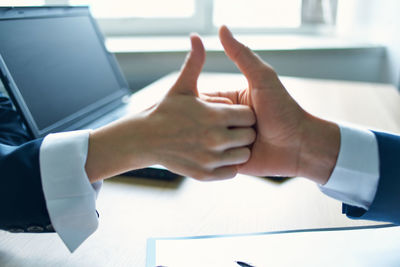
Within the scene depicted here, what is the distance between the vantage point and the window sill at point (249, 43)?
4.71 ft

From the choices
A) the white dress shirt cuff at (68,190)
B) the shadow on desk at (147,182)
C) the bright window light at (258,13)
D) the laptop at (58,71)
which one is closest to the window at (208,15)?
the bright window light at (258,13)

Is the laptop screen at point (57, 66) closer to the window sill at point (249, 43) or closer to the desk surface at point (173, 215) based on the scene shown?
the desk surface at point (173, 215)

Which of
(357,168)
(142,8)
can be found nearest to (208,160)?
(357,168)

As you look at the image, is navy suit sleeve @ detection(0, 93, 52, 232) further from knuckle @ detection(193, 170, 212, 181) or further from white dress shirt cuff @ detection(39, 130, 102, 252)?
knuckle @ detection(193, 170, 212, 181)

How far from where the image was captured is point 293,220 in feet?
1.73

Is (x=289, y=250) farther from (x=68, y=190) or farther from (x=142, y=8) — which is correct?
(x=142, y=8)

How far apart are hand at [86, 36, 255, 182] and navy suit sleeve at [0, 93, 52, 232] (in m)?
0.07

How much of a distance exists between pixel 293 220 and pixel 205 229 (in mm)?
141

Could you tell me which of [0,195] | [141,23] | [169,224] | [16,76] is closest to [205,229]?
[169,224]

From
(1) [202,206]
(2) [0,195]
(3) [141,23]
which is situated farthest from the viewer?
(3) [141,23]

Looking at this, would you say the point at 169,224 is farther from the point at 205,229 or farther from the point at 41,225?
the point at 41,225

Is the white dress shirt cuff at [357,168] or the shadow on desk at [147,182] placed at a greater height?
the white dress shirt cuff at [357,168]

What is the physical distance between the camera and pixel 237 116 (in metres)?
0.47

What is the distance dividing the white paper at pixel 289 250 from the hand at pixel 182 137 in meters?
0.10
